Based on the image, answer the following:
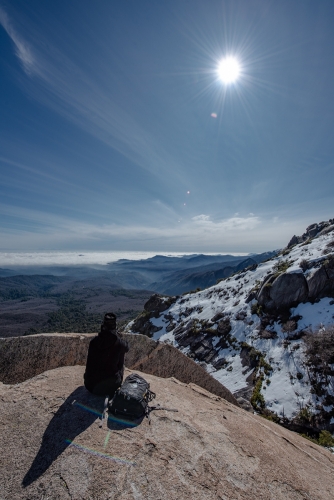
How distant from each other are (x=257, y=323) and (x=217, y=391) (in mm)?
30385

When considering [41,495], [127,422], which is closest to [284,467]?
[127,422]

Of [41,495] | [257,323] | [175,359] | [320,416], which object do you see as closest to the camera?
[41,495]

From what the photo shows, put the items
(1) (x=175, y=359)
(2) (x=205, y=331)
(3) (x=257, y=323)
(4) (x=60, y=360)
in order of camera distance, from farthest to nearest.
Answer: (2) (x=205, y=331) → (3) (x=257, y=323) → (1) (x=175, y=359) → (4) (x=60, y=360)

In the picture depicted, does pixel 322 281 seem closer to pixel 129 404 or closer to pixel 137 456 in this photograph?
pixel 129 404

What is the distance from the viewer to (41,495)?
3170mm

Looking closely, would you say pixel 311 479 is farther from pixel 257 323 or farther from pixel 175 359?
pixel 257 323

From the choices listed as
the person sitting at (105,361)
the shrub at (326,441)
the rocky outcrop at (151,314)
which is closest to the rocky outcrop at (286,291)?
the shrub at (326,441)

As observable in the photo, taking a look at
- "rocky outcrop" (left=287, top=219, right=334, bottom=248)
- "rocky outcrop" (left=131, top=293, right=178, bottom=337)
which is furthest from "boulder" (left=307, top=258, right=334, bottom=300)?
"rocky outcrop" (left=287, top=219, right=334, bottom=248)

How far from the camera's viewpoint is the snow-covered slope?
22.7 metres

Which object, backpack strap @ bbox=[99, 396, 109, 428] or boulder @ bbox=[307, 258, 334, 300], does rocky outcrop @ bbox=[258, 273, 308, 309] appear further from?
backpack strap @ bbox=[99, 396, 109, 428]

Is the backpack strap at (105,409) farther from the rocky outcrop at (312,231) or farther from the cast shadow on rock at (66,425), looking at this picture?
the rocky outcrop at (312,231)

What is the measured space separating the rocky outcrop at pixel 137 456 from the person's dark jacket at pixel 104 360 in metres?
0.47

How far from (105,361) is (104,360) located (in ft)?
0.14

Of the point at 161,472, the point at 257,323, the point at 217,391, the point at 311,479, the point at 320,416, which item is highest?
the point at 161,472
